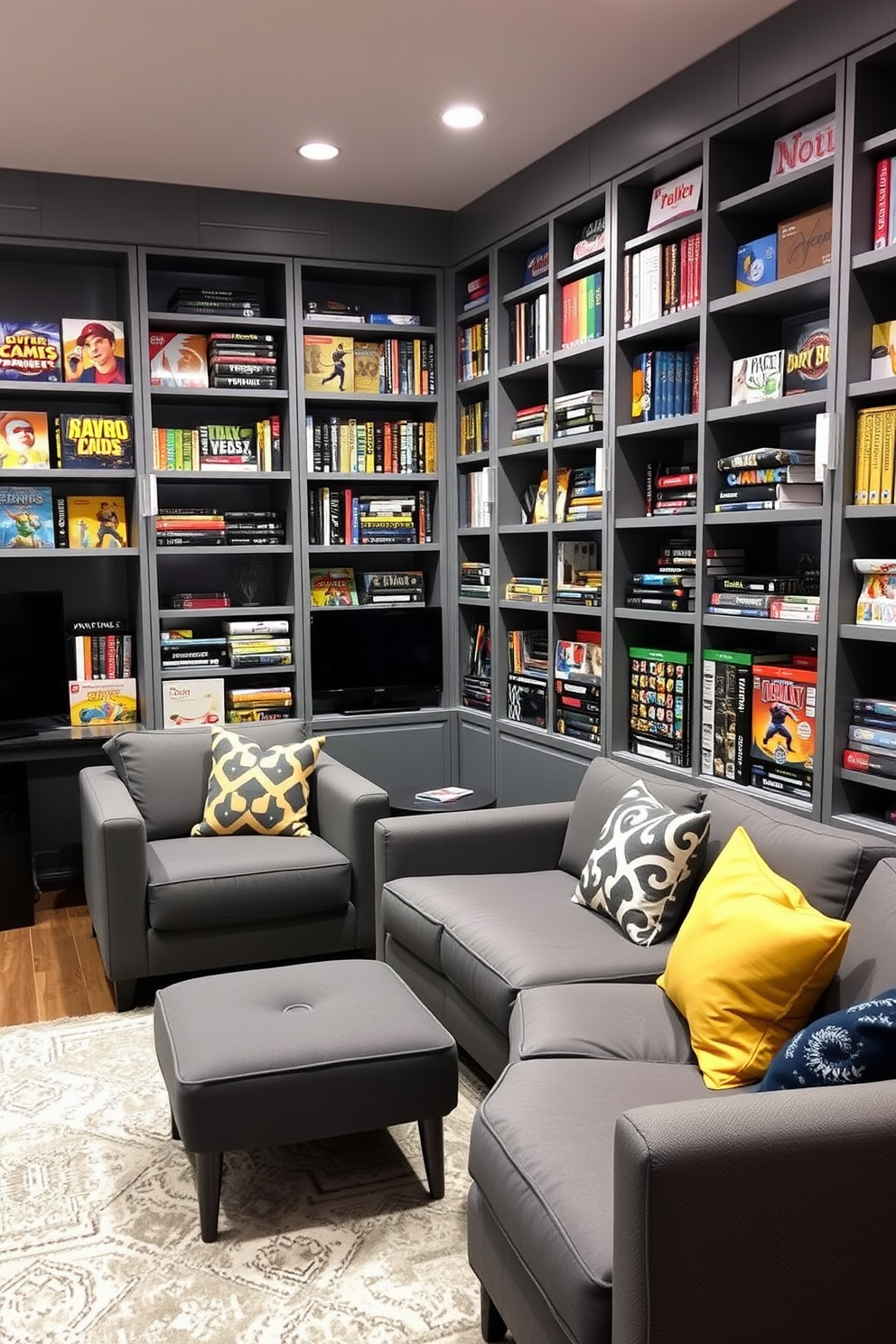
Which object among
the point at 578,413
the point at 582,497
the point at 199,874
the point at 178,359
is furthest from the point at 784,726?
the point at 178,359

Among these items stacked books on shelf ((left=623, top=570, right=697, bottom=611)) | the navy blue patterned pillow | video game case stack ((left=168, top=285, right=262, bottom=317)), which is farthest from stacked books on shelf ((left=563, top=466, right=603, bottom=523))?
the navy blue patterned pillow

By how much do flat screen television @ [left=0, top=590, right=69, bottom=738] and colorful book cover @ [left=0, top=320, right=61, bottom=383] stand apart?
32.8 inches

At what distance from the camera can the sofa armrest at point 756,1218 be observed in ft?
4.98

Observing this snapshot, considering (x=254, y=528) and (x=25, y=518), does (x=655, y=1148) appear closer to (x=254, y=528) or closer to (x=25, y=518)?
(x=254, y=528)

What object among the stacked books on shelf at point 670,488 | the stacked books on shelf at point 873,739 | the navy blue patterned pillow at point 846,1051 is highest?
the stacked books on shelf at point 670,488

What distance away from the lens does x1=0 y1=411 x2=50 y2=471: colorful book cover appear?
14.7 feet

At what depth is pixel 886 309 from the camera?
9.57ft

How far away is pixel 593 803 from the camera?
11.0ft

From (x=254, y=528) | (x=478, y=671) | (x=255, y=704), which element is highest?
(x=254, y=528)

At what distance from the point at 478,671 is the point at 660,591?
57.7 inches

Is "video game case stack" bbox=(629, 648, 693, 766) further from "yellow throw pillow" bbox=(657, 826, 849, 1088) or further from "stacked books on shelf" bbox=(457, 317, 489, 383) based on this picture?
"stacked books on shelf" bbox=(457, 317, 489, 383)

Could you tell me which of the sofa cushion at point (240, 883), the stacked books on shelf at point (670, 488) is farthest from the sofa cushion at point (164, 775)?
the stacked books on shelf at point (670, 488)

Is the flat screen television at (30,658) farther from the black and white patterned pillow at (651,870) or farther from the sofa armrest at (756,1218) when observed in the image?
the sofa armrest at (756,1218)

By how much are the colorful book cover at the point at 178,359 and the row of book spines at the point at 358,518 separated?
661 mm
